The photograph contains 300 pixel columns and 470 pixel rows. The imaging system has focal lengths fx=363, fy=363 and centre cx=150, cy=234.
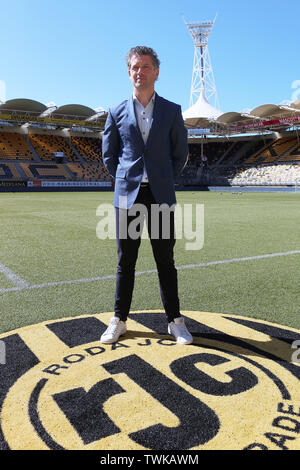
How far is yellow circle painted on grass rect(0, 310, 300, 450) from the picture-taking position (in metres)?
1.51

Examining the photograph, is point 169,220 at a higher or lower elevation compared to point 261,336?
higher

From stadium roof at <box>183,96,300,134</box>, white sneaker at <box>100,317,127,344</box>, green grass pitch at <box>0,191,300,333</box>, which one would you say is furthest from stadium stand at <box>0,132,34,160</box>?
white sneaker at <box>100,317,127,344</box>

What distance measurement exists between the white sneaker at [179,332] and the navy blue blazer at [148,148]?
84 centimetres

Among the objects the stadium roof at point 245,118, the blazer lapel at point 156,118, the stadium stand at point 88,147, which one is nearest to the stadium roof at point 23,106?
the stadium stand at point 88,147

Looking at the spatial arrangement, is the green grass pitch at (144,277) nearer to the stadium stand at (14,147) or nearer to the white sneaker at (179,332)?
the white sneaker at (179,332)

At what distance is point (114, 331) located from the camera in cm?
246

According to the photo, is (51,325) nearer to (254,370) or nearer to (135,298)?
(135,298)

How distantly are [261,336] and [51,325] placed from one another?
1501 millimetres

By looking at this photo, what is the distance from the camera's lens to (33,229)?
27.1 ft

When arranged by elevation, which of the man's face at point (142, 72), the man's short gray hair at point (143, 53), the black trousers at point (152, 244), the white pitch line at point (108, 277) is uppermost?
the man's short gray hair at point (143, 53)

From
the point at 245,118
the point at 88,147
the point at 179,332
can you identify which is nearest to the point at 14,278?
the point at 179,332

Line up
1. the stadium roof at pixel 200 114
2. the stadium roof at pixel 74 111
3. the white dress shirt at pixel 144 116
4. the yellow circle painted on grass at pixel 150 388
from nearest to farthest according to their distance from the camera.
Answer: the yellow circle painted on grass at pixel 150 388 < the white dress shirt at pixel 144 116 < the stadium roof at pixel 74 111 < the stadium roof at pixel 200 114

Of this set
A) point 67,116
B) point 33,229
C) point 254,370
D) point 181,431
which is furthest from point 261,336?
point 67,116

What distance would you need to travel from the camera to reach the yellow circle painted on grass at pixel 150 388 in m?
1.51
